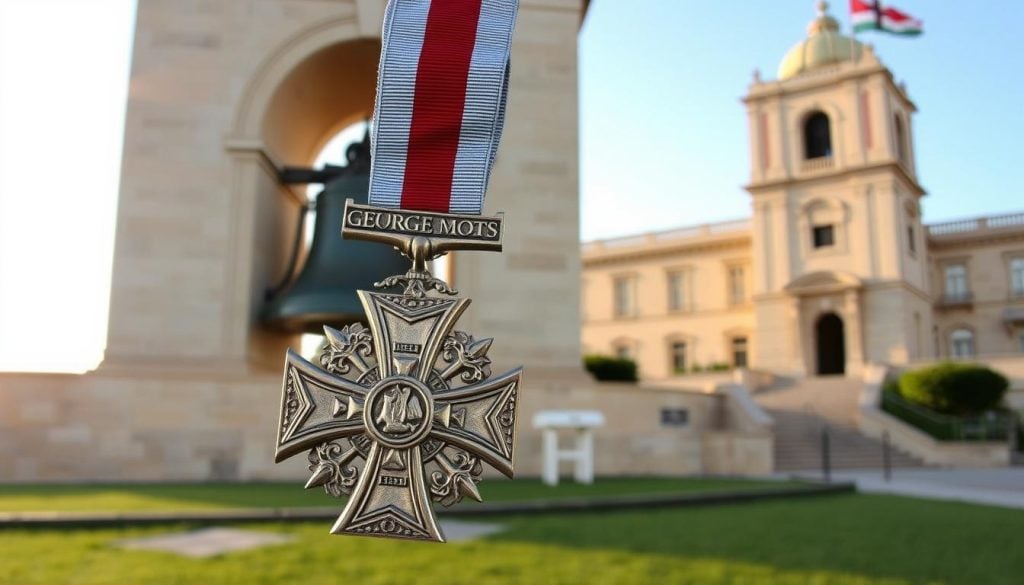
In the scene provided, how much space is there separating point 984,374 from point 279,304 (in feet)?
70.5

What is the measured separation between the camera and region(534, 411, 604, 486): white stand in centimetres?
1164

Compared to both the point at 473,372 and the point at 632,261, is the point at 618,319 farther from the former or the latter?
the point at 473,372

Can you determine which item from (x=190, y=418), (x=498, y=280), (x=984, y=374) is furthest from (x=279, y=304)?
(x=984, y=374)

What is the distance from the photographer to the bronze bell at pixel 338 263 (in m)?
9.11

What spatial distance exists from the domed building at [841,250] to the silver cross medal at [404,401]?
3569cm

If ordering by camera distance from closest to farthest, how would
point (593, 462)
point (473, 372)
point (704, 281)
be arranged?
1. point (473, 372)
2. point (593, 462)
3. point (704, 281)

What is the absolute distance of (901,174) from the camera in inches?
1428

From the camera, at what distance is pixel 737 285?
43.7 m

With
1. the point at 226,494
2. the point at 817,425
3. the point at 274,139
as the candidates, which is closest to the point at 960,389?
the point at 817,425

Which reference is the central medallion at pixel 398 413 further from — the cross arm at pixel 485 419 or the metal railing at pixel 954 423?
the metal railing at pixel 954 423

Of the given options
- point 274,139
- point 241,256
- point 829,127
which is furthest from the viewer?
point 829,127

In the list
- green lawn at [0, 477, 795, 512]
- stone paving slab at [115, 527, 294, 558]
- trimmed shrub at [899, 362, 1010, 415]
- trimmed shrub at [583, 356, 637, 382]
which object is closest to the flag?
trimmed shrub at [899, 362, 1010, 415]

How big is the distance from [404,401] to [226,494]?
8696mm

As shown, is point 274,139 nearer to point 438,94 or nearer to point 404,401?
point 438,94
